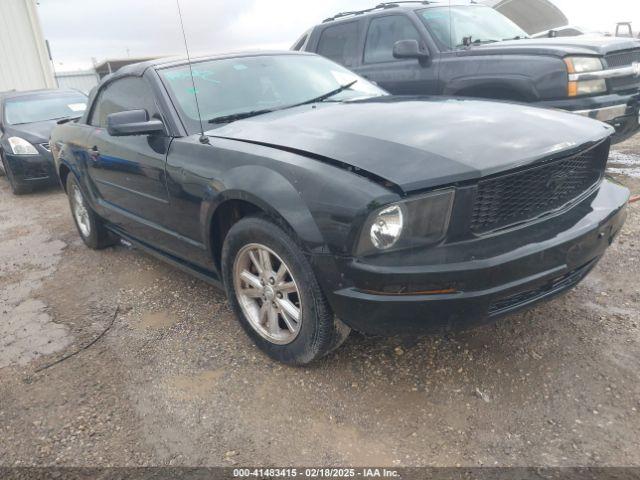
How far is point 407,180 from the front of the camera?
1992 millimetres

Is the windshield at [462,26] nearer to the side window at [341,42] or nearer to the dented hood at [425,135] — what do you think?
the side window at [341,42]

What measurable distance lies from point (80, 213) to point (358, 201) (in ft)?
12.6

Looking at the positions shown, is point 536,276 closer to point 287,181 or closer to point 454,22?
point 287,181

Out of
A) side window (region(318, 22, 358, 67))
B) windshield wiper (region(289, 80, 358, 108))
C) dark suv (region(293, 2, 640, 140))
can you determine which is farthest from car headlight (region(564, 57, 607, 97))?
side window (region(318, 22, 358, 67))

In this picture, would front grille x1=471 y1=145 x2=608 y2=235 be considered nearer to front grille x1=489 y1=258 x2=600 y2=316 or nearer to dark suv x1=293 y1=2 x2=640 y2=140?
front grille x1=489 y1=258 x2=600 y2=316

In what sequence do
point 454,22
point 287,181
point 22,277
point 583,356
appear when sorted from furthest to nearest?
point 454,22 < point 22,277 < point 583,356 < point 287,181

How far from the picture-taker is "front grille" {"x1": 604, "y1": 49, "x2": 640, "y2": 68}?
4922 millimetres

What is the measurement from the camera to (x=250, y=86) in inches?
131

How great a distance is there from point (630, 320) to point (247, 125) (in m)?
2.37

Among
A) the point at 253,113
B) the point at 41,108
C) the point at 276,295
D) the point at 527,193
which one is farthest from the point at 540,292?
the point at 41,108

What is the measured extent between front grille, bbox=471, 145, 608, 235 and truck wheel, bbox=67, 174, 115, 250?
3.58m

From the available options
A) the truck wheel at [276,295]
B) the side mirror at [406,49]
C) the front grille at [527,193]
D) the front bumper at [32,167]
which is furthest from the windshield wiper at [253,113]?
the front bumper at [32,167]

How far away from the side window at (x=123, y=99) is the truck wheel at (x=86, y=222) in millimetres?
727

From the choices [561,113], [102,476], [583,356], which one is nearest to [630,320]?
[583,356]
